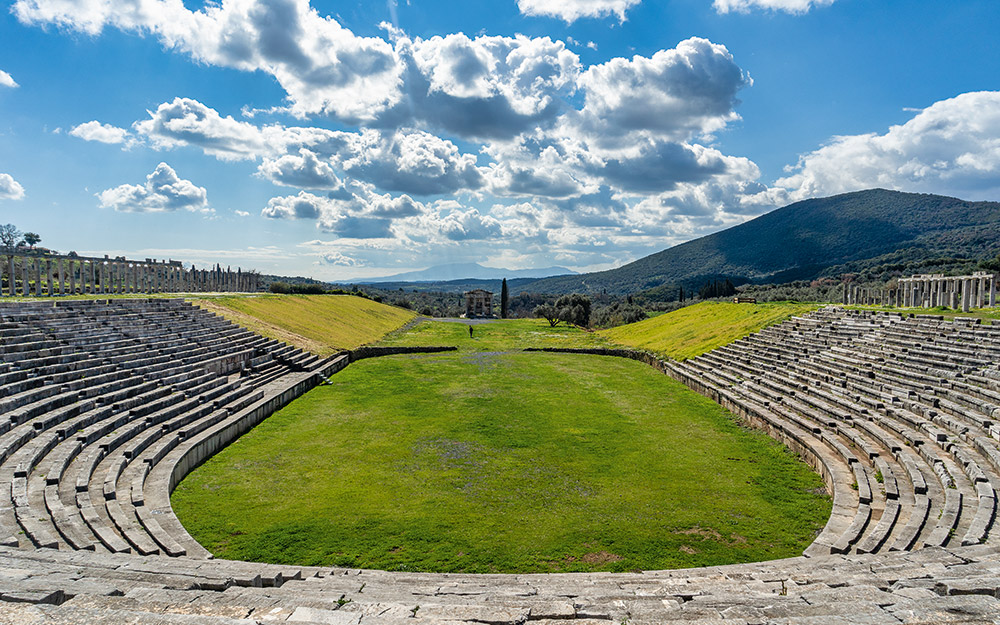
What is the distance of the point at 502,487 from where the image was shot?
37.3ft

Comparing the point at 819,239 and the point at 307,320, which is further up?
the point at 819,239

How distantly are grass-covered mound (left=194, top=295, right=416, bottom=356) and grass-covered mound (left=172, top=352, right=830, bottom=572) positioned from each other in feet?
34.6

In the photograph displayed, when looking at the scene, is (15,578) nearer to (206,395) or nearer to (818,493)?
(206,395)

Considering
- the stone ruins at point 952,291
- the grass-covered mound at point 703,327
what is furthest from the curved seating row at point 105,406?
the stone ruins at point 952,291

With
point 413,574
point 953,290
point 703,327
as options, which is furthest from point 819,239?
point 413,574

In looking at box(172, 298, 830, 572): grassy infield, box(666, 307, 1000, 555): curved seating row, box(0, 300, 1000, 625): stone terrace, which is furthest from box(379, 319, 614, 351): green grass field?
box(0, 300, 1000, 625): stone terrace

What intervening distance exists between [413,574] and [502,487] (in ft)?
13.2

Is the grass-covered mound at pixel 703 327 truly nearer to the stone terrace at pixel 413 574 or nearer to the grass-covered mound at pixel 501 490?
the stone terrace at pixel 413 574

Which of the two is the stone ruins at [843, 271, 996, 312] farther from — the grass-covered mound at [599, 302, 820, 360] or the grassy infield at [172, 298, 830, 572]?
the grassy infield at [172, 298, 830, 572]

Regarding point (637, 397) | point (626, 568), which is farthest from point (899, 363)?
point (626, 568)

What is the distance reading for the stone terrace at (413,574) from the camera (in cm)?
536

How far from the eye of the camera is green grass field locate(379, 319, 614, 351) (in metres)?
41.5

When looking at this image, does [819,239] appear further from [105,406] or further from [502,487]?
[105,406]

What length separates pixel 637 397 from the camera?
21750 mm
